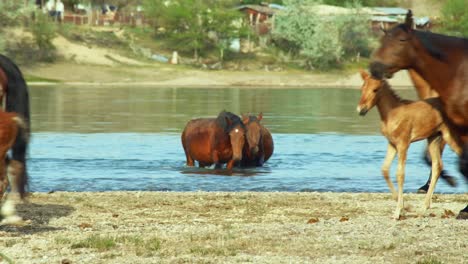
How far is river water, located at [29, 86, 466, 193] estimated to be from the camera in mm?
21188

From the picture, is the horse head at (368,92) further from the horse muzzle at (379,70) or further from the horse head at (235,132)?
the horse head at (235,132)

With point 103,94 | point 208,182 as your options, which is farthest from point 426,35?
point 103,94

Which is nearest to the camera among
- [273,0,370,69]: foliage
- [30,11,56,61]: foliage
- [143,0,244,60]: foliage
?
[30,11,56,61]: foliage

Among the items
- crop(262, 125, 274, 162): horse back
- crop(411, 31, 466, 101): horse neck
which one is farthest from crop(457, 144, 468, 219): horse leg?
crop(262, 125, 274, 162): horse back

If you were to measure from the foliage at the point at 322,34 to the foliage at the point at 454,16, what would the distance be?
1055 centimetres

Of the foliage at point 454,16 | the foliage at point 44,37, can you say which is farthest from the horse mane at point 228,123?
the foliage at point 454,16

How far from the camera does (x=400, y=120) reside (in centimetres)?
1432

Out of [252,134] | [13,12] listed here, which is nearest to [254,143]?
[252,134]

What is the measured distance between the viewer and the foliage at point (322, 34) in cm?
8669

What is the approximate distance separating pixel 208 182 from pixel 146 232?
9.24m

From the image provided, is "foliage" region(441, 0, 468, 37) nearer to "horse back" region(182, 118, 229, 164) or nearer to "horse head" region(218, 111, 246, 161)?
"horse back" region(182, 118, 229, 164)

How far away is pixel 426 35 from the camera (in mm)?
13859

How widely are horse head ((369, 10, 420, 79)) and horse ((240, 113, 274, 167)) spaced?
394 inches

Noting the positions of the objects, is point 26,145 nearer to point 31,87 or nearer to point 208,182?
Result: point 208,182
